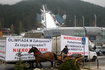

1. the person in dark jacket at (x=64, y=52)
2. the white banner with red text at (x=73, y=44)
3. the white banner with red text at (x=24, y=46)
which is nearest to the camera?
the white banner with red text at (x=24, y=46)

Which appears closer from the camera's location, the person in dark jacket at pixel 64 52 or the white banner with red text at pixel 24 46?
the white banner with red text at pixel 24 46

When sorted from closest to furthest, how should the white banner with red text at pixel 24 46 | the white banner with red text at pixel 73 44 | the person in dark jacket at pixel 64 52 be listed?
the white banner with red text at pixel 24 46 < the person in dark jacket at pixel 64 52 < the white banner with red text at pixel 73 44

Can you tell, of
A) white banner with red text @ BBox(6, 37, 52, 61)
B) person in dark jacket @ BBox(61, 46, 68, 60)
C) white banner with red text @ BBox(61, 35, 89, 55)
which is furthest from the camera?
white banner with red text @ BBox(61, 35, 89, 55)

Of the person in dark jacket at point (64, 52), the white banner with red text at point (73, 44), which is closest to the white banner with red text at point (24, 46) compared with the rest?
the person in dark jacket at point (64, 52)

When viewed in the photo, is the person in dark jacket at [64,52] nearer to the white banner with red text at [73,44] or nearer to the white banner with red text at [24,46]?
the white banner with red text at [24,46]

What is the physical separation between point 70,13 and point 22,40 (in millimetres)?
180582

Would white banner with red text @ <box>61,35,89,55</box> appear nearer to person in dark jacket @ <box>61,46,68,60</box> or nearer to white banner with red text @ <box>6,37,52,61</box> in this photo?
Answer: person in dark jacket @ <box>61,46,68,60</box>

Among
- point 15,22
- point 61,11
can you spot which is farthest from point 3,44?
point 61,11

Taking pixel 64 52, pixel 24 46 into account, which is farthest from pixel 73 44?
pixel 24 46

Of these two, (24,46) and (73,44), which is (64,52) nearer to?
(73,44)

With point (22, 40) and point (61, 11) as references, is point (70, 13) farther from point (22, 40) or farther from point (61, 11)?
point (22, 40)

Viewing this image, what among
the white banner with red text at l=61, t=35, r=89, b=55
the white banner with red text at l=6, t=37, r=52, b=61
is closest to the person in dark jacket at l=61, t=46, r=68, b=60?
the white banner with red text at l=6, t=37, r=52, b=61

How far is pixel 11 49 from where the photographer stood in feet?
63.3

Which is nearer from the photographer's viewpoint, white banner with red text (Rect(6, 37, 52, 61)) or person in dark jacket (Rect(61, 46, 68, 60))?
white banner with red text (Rect(6, 37, 52, 61))
